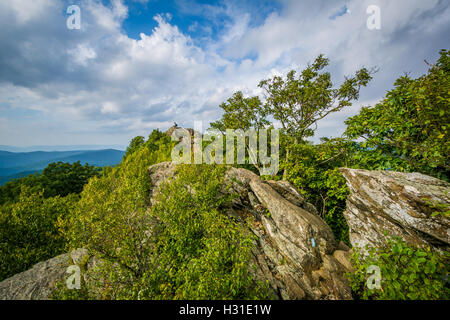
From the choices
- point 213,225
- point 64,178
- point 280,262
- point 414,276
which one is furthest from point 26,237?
point 64,178

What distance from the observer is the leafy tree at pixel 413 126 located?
17.7ft

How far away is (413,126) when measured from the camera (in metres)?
7.18

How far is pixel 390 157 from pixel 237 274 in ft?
35.1

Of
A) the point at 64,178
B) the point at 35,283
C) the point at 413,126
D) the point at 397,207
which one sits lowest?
the point at 35,283

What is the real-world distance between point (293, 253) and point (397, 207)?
5.22m

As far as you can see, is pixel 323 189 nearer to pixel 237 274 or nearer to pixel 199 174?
pixel 199 174

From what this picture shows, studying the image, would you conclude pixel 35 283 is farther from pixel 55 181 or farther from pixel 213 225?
pixel 55 181

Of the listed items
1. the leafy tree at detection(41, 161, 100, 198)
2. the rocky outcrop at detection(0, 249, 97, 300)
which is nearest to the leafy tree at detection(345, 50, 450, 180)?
the rocky outcrop at detection(0, 249, 97, 300)

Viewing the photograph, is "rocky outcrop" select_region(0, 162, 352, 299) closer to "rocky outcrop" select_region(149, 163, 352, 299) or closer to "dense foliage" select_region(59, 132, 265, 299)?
"rocky outcrop" select_region(149, 163, 352, 299)

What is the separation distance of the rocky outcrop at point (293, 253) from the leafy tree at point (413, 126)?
17.8 ft

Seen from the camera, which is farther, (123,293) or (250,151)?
(250,151)
